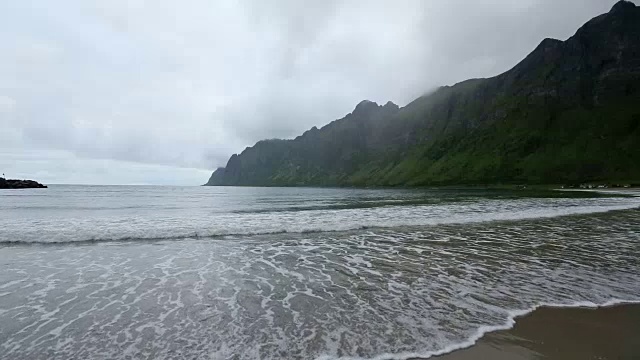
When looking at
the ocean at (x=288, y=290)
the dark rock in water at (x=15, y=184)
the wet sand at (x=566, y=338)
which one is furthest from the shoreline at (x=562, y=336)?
the dark rock in water at (x=15, y=184)

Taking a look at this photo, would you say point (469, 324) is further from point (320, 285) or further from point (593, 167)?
point (593, 167)

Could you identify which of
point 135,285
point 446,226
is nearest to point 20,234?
point 135,285

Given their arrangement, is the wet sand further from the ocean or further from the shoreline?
the ocean

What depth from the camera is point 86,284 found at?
1255 cm

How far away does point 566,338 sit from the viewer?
760 centimetres

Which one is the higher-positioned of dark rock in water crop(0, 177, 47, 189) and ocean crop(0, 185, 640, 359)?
dark rock in water crop(0, 177, 47, 189)

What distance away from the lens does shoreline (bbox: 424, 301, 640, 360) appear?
6891 millimetres

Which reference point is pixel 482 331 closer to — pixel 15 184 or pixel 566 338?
pixel 566 338

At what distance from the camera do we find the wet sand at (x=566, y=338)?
22.5 ft

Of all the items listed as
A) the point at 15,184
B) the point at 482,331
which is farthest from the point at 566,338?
the point at 15,184

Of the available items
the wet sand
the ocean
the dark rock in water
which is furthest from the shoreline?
the dark rock in water

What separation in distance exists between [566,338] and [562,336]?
0.13 metres

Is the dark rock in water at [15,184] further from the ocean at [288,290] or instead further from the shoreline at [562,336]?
the shoreline at [562,336]

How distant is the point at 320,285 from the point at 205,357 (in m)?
5.82
